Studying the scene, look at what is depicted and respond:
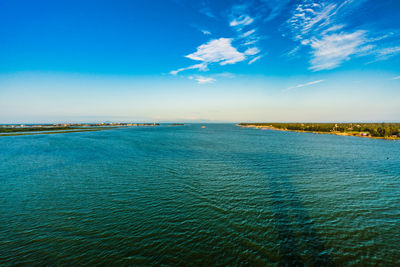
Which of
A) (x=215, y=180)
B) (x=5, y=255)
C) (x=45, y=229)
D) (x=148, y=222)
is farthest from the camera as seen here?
(x=215, y=180)

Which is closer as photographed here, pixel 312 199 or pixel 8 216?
pixel 8 216

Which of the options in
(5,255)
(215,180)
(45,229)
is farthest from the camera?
(215,180)

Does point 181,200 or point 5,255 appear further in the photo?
point 181,200

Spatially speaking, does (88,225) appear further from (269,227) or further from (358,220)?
(358,220)

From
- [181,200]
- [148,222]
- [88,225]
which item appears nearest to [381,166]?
[181,200]

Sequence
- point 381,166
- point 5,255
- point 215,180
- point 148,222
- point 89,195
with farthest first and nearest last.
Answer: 1. point 381,166
2. point 215,180
3. point 89,195
4. point 148,222
5. point 5,255

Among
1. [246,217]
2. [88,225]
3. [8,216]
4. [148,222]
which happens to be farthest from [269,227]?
[8,216]

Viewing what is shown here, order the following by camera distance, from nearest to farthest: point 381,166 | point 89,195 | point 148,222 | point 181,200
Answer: point 148,222, point 181,200, point 89,195, point 381,166

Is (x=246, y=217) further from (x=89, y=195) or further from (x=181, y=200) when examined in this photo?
(x=89, y=195)
